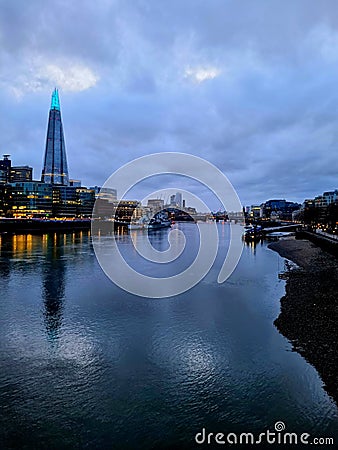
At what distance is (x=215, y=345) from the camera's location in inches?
465

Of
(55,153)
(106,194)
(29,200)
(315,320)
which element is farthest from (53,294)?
(106,194)

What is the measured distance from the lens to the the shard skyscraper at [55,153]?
560 feet

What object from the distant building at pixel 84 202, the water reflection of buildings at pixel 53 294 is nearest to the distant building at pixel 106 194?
the distant building at pixel 84 202

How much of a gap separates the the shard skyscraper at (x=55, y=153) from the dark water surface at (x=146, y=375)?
164 metres

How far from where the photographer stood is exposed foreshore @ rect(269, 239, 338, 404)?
1003 cm

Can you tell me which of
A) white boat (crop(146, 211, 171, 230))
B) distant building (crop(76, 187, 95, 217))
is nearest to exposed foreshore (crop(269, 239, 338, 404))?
white boat (crop(146, 211, 171, 230))

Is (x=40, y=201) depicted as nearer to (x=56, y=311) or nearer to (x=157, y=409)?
(x=56, y=311)

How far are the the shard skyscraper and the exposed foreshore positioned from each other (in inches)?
6452

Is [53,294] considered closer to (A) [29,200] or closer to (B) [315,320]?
(B) [315,320]

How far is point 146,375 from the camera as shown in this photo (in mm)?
9719

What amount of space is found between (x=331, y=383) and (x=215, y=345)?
398cm

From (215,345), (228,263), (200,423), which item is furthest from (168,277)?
(200,423)

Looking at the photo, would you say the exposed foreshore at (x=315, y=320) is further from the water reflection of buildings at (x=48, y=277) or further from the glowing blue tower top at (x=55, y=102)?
the glowing blue tower top at (x=55, y=102)

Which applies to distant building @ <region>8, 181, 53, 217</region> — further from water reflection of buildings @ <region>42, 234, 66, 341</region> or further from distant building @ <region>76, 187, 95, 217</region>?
water reflection of buildings @ <region>42, 234, 66, 341</region>
